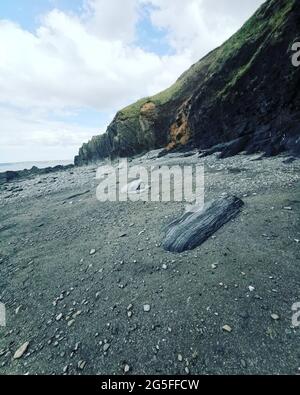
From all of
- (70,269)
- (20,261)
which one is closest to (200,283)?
(70,269)

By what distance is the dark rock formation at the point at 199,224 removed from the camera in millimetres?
7215

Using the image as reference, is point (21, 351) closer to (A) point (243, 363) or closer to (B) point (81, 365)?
(B) point (81, 365)

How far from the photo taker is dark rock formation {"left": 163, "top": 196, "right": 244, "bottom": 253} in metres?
7.21

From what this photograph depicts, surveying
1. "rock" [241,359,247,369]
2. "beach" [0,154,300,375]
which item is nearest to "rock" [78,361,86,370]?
"beach" [0,154,300,375]

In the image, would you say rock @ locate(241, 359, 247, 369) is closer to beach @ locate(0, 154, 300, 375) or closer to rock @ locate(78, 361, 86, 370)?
beach @ locate(0, 154, 300, 375)

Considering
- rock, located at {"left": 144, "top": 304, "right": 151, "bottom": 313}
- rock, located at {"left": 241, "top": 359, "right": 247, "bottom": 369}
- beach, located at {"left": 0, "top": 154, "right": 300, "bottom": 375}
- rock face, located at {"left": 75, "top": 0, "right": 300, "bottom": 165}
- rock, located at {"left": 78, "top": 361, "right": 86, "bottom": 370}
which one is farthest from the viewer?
rock face, located at {"left": 75, "top": 0, "right": 300, "bottom": 165}

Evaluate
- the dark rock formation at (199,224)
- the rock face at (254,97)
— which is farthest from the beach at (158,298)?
the rock face at (254,97)

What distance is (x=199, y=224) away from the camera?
7.75 meters

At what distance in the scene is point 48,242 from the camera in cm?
1017

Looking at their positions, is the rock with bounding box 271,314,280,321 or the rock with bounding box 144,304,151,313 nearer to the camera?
the rock with bounding box 271,314,280,321

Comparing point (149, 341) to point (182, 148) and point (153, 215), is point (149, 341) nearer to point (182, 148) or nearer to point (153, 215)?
point (153, 215)

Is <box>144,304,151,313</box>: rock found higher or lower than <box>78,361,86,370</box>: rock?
higher
